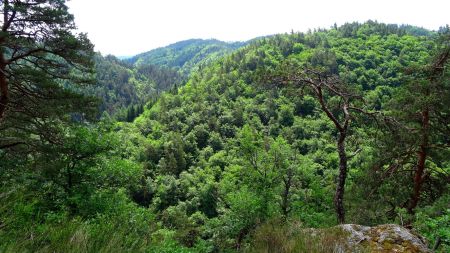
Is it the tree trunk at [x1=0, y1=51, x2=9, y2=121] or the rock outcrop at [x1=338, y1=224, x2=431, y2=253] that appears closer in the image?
the rock outcrop at [x1=338, y1=224, x2=431, y2=253]

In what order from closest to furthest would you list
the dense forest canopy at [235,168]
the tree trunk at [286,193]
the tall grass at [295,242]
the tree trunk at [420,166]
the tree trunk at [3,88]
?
the tall grass at [295,242]
the dense forest canopy at [235,168]
the tree trunk at [3,88]
the tree trunk at [420,166]
the tree trunk at [286,193]

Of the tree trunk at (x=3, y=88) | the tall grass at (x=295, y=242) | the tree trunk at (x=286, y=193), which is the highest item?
the tree trunk at (x=3, y=88)

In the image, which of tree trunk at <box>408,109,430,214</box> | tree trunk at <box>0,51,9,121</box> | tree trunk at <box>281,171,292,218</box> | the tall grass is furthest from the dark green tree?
tree trunk at <box>408,109,430,214</box>

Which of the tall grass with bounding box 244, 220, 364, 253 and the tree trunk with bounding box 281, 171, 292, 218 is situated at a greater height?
the tall grass with bounding box 244, 220, 364, 253

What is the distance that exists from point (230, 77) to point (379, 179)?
10108 centimetres

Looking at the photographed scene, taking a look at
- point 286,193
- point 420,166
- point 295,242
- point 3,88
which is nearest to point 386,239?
point 295,242

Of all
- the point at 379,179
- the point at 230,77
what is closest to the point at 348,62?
the point at 230,77

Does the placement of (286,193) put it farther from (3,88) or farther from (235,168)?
(3,88)

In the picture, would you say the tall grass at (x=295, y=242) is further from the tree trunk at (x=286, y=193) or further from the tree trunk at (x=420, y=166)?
the tree trunk at (x=286, y=193)

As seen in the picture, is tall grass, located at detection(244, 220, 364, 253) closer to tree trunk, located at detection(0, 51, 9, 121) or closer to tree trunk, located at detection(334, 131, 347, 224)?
tree trunk, located at detection(334, 131, 347, 224)

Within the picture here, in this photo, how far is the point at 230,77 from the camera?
112 meters

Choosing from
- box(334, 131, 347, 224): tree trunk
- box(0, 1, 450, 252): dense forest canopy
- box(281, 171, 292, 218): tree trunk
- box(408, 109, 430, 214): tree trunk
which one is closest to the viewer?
box(0, 1, 450, 252): dense forest canopy

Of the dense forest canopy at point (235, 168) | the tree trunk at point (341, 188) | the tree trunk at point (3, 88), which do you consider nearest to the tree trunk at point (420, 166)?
the dense forest canopy at point (235, 168)

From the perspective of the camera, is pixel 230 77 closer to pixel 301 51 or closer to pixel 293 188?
pixel 301 51
